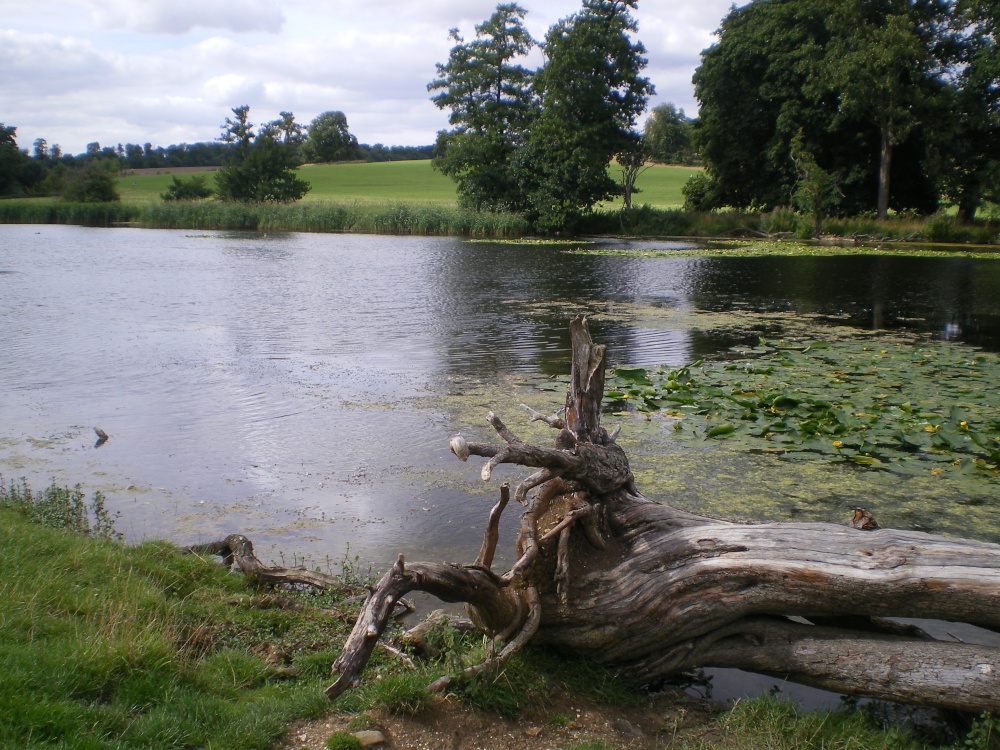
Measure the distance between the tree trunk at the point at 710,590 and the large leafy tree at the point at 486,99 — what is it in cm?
4896

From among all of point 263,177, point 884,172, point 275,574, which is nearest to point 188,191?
point 263,177

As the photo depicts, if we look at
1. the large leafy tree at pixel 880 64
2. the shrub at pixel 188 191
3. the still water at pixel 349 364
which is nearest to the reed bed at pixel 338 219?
the shrub at pixel 188 191

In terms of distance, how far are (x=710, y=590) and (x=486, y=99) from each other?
182 ft

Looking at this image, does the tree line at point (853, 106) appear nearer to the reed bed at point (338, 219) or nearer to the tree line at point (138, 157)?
the reed bed at point (338, 219)

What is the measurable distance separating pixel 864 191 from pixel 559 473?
4641 cm

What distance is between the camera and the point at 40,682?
3.71m

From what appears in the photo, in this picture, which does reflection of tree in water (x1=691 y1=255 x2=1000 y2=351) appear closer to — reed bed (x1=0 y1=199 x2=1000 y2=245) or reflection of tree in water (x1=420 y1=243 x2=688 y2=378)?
reflection of tree in water (x1=420 y1=243 x2=688 y2=378)

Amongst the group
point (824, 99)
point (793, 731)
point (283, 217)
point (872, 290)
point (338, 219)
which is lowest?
point (793, 731)

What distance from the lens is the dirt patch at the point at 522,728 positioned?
12.9 feet

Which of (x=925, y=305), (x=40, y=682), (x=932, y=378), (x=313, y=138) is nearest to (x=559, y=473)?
(x=40, y=682)

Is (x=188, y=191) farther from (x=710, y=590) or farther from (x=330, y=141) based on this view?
(x=710, y=590)

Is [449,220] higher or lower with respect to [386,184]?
lower

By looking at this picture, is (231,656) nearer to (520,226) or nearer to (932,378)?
(932,378)

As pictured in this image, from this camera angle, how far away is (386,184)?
271ft
